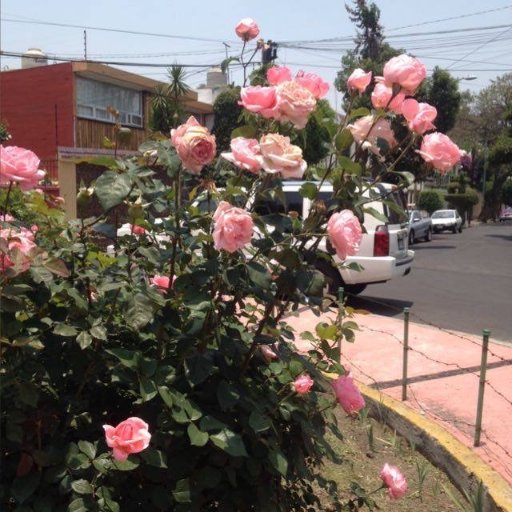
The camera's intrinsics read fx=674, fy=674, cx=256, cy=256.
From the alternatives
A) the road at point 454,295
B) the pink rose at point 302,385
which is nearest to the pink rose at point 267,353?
the pink rose at point 302,385

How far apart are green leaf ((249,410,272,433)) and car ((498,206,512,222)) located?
56077 mm

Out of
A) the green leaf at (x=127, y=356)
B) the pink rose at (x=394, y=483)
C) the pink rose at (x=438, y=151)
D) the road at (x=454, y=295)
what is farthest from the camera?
the road at (x=454, y=295)

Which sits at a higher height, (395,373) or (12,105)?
(12,105)

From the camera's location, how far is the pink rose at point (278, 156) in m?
1.91

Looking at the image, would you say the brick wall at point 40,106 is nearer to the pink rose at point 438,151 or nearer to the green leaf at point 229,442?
the pink rose at point 438,151

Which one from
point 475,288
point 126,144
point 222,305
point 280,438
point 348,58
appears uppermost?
point 348,58

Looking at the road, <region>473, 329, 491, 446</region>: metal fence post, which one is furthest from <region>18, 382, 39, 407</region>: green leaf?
the road

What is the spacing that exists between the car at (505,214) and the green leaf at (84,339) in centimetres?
5629

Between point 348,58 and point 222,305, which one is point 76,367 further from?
point 348,58

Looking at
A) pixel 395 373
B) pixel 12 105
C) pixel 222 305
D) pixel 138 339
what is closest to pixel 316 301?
pixel 222 305

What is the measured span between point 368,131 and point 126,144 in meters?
0.90

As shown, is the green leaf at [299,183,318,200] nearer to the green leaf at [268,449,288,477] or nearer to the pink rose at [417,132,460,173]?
the pink rose at [417,132,460,173]

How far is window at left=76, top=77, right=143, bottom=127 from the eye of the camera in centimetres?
2330

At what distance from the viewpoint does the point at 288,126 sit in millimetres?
2223
